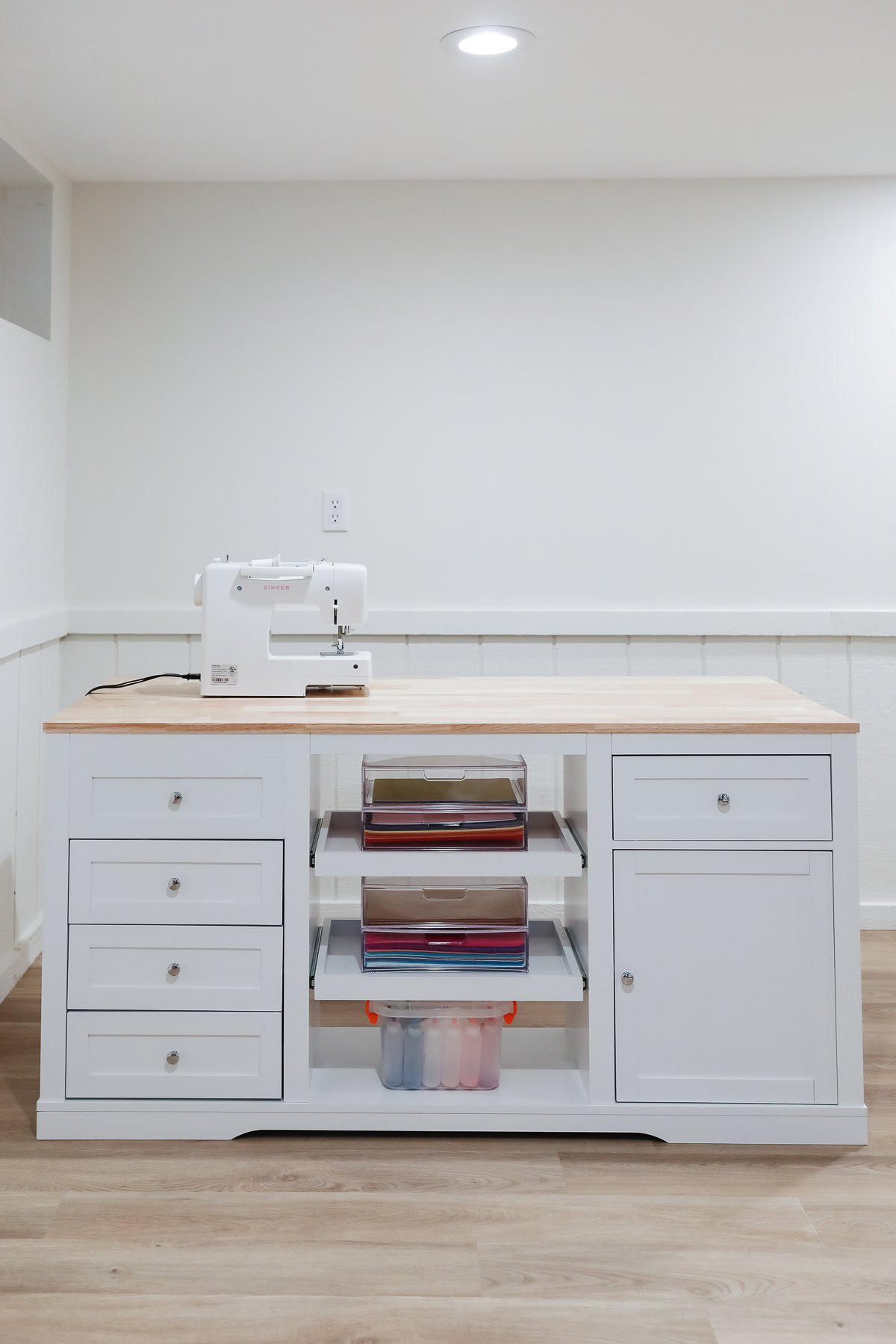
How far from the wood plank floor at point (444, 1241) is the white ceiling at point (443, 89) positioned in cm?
210

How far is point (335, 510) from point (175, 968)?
57.8 inches

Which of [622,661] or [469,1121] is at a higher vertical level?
[622,661]

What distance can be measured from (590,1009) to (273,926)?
59 cm

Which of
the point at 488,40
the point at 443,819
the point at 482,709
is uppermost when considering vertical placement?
the point at 488,40

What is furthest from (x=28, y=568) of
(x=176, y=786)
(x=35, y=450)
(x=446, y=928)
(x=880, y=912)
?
(x=880, y=912)

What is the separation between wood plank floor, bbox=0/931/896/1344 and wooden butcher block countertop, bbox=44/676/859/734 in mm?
750

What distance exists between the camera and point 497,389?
10.0 ft

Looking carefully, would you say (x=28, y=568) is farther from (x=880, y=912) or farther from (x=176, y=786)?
(x=880, y=912)

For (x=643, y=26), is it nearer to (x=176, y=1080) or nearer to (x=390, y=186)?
(x=390, y=186)

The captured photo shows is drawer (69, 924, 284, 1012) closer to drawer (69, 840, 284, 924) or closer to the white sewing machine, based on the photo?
drawer (69, 840, 284, 924)

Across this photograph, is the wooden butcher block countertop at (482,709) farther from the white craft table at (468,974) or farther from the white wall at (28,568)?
the white wall at (28,568)

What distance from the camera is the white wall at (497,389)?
302cm

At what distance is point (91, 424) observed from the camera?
305 centimetres

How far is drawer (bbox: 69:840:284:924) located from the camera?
1979mm
